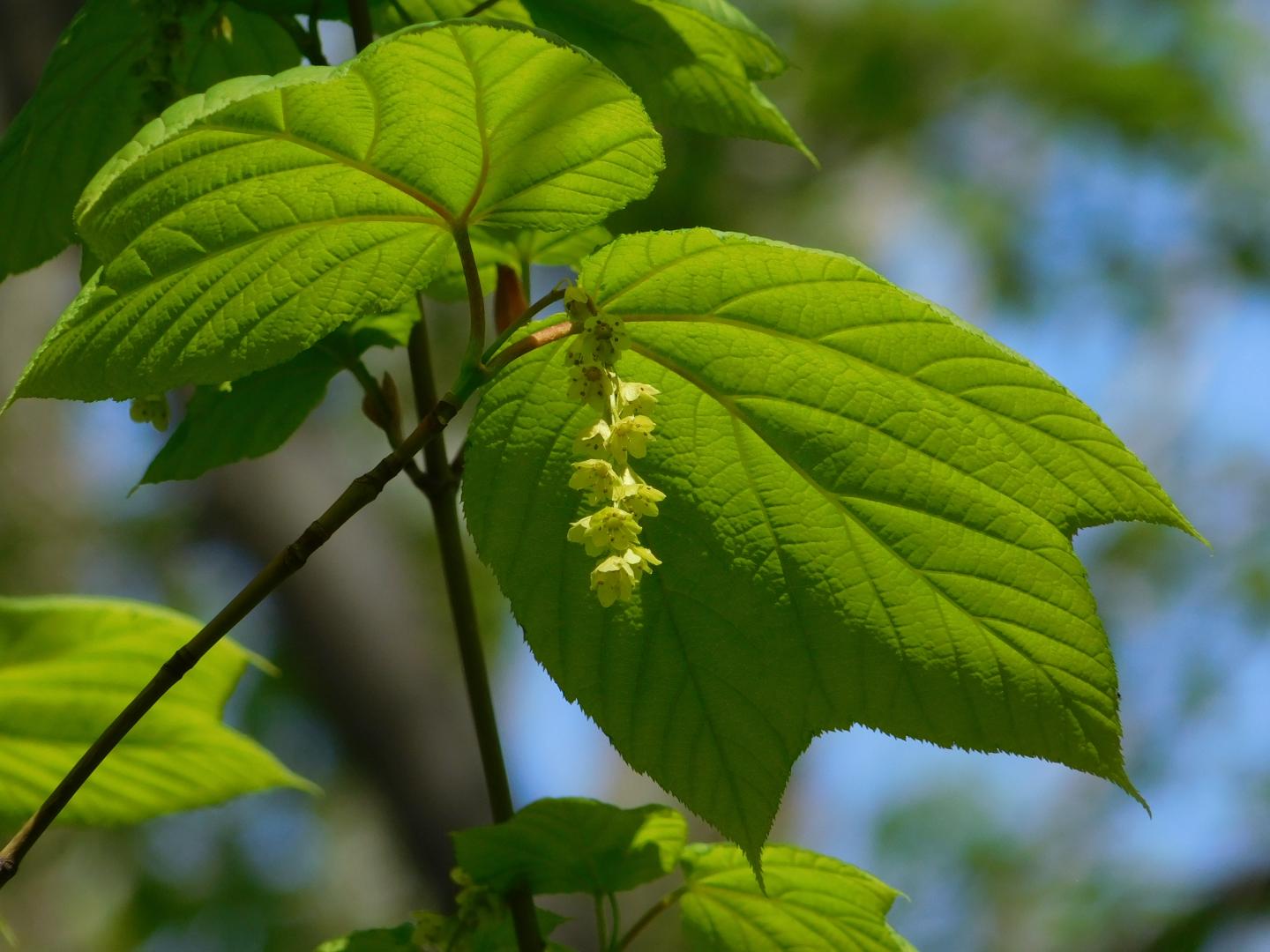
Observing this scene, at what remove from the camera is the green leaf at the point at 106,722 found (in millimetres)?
1281

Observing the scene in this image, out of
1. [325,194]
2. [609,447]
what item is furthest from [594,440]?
[325,194]

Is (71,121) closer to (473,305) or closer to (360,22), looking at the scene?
(360,22)

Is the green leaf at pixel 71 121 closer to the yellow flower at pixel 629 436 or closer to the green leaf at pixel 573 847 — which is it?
the yellow flower at pixel 629 436

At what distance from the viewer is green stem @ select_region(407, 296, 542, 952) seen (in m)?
1.02

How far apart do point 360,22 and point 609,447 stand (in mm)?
467

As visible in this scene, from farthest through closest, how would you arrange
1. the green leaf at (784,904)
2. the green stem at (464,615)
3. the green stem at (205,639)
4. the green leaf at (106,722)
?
the green leaf at (106,722) < the green leaf at (784,904) < the green stem at (464,615) < the green stem at (205,639)

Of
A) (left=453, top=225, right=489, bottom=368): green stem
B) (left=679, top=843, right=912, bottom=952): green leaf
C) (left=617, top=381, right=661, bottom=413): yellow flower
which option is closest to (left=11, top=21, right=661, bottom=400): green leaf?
(left=453, top=225, right=489, bottom=368): green stem

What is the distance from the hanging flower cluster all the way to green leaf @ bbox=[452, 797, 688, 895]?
0.30 m

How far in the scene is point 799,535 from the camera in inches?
37.0

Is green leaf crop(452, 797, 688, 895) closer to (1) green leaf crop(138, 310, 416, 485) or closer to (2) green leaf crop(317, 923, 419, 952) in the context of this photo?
(2) green leaf crop(317, 923, 419, 952)

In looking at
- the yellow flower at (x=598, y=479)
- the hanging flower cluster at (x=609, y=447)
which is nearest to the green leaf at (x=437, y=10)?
the hanging flower cluster at (x=609, y=447)

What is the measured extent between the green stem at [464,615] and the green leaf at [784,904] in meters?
0.18

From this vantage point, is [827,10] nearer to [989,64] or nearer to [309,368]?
[989,64]

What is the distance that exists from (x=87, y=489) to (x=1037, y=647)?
7723 mm
